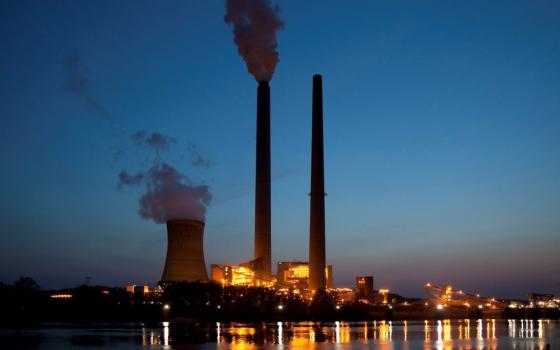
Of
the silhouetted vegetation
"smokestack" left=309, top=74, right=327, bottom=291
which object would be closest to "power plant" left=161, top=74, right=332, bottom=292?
"smokestack" left=309, top=74, right=327, bottom=291

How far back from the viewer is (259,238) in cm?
9906

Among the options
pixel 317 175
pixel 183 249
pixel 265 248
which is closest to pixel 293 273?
pixel 265 248

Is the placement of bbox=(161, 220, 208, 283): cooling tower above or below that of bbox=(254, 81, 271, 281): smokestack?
below

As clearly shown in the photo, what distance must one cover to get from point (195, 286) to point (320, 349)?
170 feet

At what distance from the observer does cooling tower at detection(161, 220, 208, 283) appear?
75.4m

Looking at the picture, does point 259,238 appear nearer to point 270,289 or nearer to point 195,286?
point 270,289

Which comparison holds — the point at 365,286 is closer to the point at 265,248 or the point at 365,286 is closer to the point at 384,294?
the point at 384,294

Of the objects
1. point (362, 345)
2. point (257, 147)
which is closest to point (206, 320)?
point (257, 147)

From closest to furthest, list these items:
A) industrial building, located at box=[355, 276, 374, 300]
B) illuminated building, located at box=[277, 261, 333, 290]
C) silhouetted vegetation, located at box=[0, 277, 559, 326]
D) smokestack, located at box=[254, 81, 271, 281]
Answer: silhouetted vegetation, located at box=[0, 277, 559, 326], smokestack, located at box=[254, 81, 271, 281], illuminated building, located at box=[277, 261, 333, 290], industrial building, located at box=[355, 276, 374, 300]

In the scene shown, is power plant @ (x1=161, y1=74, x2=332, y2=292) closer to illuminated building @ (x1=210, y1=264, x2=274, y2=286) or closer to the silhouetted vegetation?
illuminated building @ (x1=210, y1=264, x2=274, y2=286)

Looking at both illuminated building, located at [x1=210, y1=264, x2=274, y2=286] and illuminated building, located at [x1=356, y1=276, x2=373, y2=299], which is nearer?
illuminated building, located at [x1=210, y1=264, x2=274, y2=286]

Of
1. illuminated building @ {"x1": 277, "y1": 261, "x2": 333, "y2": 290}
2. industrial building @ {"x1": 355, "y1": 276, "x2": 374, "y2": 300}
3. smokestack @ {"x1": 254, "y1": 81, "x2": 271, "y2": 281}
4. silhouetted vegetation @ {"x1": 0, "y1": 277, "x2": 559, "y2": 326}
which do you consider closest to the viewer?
silhouetted vegetation @ {"x1": 0, "y1": 277, "x2": 559, "y2": 326}

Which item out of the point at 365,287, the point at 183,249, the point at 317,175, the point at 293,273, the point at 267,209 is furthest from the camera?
the point at 365,287

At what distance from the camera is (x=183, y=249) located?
249ft
